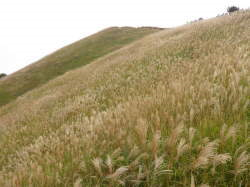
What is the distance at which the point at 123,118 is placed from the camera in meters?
2.96

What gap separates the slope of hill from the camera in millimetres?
34156

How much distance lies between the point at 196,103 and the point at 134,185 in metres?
1.49

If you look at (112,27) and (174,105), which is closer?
(174,105)

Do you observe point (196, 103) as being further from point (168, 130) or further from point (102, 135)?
point (102, 135)

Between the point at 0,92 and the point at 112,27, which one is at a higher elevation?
the point at 112,27

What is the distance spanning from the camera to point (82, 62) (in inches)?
1487

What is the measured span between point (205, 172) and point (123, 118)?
4.28 feet

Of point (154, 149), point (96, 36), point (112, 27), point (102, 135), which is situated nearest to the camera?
point (154, 149)

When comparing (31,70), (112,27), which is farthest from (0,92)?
(112,27)

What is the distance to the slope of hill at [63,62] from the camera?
34.2 meters

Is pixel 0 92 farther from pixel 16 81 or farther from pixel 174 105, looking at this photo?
pixel 174 105

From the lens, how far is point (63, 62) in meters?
40.5

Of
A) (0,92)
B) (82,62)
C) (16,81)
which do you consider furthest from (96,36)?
(0,92)

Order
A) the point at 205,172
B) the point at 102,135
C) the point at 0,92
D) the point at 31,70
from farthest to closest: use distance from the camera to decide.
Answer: the point at 31,70 < the point at 0,92 < the point at 102,135 < the point at 205,172
